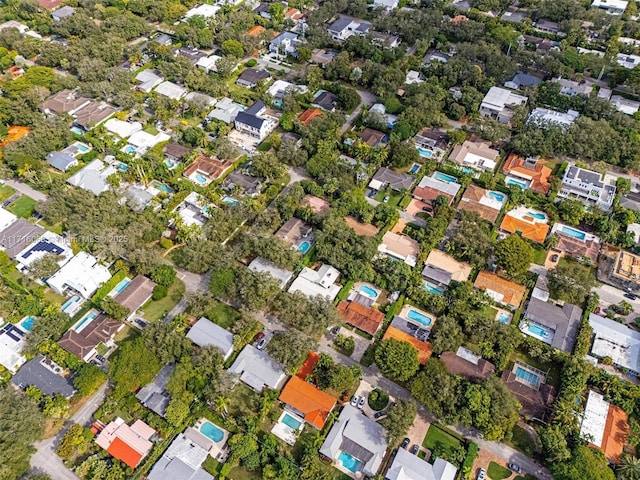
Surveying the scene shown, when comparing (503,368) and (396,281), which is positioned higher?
(396,281)

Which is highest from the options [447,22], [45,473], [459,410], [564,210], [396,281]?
[447,22]

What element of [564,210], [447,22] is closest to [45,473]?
[564,210]

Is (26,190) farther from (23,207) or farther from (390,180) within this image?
(390,180)

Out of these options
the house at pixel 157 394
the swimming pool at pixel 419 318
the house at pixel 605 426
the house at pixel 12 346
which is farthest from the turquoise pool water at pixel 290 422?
the house at pixel 12 346

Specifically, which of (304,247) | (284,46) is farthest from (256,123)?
(284,46)

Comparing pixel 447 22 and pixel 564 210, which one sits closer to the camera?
pixel 564 210

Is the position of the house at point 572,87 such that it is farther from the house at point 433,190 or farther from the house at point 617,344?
the house at point 617,344

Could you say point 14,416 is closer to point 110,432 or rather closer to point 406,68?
point 110,432
